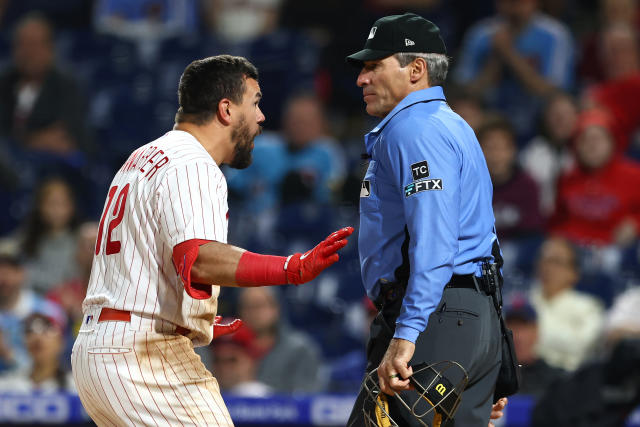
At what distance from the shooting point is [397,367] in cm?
325

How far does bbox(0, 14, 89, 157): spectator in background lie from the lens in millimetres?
9336

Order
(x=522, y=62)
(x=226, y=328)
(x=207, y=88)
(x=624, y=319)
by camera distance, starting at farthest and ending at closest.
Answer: (x=522, y=62)
(x=624, y=319)
(x=226, y=328)
(x=207, y=88)

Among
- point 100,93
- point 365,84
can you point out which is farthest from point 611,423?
point 100,93

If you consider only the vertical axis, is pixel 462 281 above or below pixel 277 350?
above

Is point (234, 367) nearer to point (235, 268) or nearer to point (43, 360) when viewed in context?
point (43, 360)

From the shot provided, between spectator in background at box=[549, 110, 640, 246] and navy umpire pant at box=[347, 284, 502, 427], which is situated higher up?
navy umpire pant at box=[347, 284, 502, 427]

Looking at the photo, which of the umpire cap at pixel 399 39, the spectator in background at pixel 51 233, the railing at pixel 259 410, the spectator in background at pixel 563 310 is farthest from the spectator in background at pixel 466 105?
the umpire cap at pixel 399 39

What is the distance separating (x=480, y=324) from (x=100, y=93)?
723 centimetres

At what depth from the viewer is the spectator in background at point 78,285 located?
24.5ft

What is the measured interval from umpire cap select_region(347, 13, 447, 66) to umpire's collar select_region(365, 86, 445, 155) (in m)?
0.15

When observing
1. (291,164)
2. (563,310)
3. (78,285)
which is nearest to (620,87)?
(563,310)

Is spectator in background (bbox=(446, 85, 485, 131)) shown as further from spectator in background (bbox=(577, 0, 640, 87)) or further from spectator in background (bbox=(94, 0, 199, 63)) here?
spectator in background (bbox=(94, 0, 199, 63))

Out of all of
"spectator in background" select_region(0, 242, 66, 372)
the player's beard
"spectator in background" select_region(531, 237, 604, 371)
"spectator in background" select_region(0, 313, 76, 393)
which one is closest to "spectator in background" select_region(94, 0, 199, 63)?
"spectator in background" select_region(0, 242, 66, 372)

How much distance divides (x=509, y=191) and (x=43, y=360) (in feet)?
12.0
